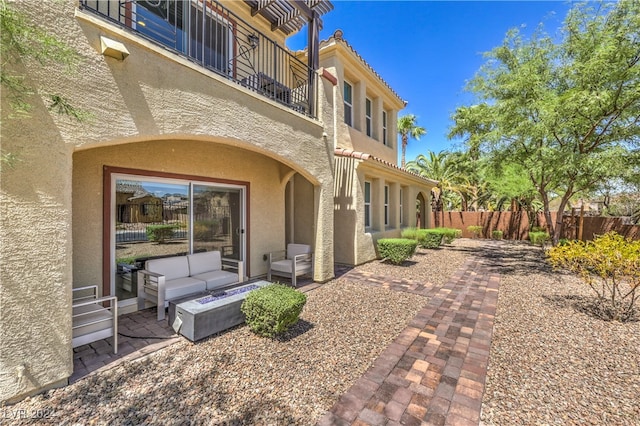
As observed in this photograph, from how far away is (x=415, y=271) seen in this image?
1008cm

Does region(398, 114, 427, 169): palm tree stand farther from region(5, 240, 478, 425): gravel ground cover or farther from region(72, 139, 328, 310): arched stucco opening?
region(5, 240, 478, 425): gravel ground cover

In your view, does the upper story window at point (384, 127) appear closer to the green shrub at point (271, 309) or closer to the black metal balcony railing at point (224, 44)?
the black metal balcony railing at point (224, 44)

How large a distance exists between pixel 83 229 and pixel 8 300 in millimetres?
2658

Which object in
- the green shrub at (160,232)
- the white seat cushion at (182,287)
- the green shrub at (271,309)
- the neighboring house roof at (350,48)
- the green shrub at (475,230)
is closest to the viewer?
the green shrub at (271,309)

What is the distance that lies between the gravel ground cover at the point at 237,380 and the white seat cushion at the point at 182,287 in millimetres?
1262

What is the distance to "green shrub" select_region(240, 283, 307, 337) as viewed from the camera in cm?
463

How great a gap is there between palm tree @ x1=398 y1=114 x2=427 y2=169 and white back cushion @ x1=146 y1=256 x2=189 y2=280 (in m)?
27.5

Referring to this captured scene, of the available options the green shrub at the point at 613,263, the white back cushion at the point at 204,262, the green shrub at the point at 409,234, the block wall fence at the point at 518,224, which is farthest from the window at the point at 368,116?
the block wall fence at the point at 518,224

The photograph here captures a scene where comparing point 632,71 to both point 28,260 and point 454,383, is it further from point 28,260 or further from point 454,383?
point 28,260

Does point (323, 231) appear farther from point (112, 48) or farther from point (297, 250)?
point (112, 48)

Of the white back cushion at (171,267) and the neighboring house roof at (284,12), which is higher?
the neighboring house roof at (284,12)

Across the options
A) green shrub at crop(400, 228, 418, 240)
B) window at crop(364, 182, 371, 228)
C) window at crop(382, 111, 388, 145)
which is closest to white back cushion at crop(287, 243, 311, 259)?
window at crop(364, 182, 371, 228)

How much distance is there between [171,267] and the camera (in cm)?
625

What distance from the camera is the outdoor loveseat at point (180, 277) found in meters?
5.53
